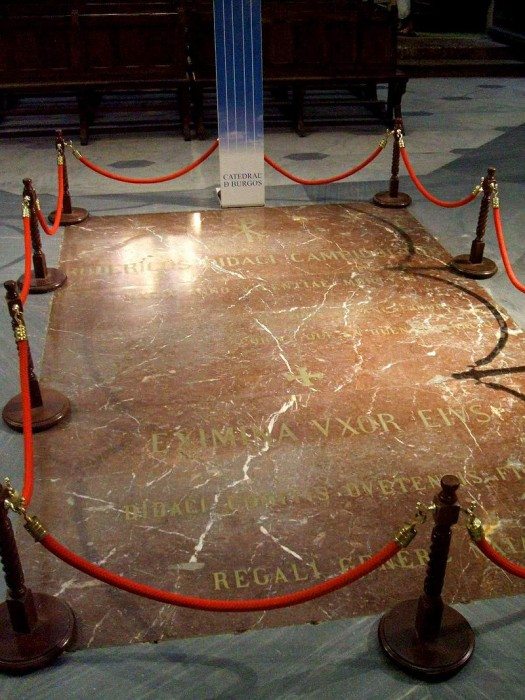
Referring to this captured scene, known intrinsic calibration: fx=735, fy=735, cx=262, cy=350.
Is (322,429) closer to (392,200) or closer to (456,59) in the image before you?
(392,200)

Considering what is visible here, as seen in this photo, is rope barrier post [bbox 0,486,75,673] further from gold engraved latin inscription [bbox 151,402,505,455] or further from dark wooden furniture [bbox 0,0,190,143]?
dark wooden furniture [bbox 0,0,190,143]

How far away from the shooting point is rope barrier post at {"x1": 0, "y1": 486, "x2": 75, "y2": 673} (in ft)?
8.07

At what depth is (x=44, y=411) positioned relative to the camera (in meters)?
3.76

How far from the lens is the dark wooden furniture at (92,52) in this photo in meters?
8.22

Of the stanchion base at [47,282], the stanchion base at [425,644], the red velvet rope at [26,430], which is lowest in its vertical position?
the stanchion base at [425,644]

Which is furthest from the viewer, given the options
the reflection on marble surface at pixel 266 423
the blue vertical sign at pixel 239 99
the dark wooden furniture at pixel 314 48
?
the dark wooden furniture at pixel 314 48

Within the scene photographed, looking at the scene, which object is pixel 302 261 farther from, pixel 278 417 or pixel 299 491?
pixel 299 491

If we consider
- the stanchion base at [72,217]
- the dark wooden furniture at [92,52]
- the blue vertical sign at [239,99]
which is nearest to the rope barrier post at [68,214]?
the stanchion base at [72,217]

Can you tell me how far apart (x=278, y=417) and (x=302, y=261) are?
206cm

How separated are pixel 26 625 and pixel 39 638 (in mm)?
66

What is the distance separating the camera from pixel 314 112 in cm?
1016

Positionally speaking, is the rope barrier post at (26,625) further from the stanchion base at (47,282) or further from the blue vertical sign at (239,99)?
the blue vertical sign at (239,99)

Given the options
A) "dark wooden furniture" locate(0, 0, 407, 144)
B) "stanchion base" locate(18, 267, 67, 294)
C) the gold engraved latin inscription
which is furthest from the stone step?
the gold engraved latin inscription

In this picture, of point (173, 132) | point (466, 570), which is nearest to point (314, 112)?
point (173, 132)
